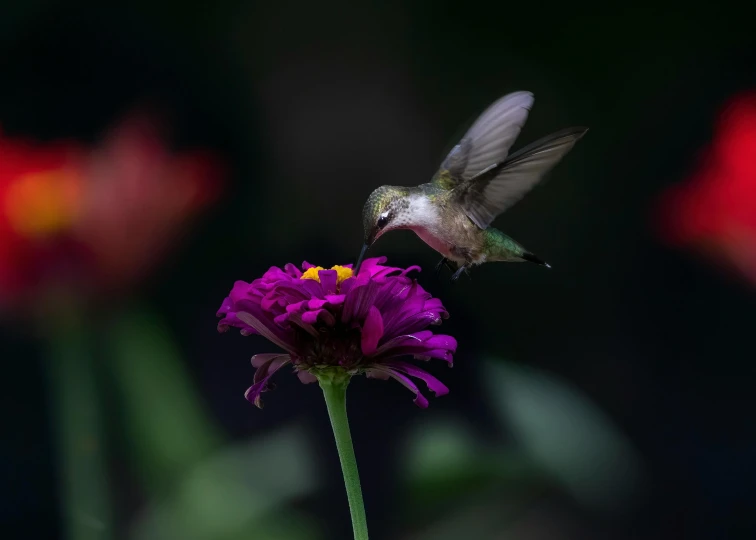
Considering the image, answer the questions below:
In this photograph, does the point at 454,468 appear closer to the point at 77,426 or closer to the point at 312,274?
the point at 77,426

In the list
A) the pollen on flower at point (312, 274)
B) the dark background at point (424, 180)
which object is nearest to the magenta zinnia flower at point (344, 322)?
the pollen on flower at point (312, 274)

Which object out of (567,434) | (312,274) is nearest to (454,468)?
(567,434)

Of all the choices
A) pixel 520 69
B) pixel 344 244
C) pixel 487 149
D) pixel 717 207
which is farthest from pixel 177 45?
pixel 717 207

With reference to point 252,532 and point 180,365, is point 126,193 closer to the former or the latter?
point 180,365

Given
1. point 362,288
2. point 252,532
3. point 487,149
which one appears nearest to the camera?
point 362,288

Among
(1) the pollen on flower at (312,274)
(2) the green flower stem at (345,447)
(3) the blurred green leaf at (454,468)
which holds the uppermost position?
(1) the pollen on flower at (312,274)

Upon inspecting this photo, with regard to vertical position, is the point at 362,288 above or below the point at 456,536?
above

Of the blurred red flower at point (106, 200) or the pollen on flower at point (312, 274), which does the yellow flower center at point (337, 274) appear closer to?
the pollen on flower at point (312, 274)
